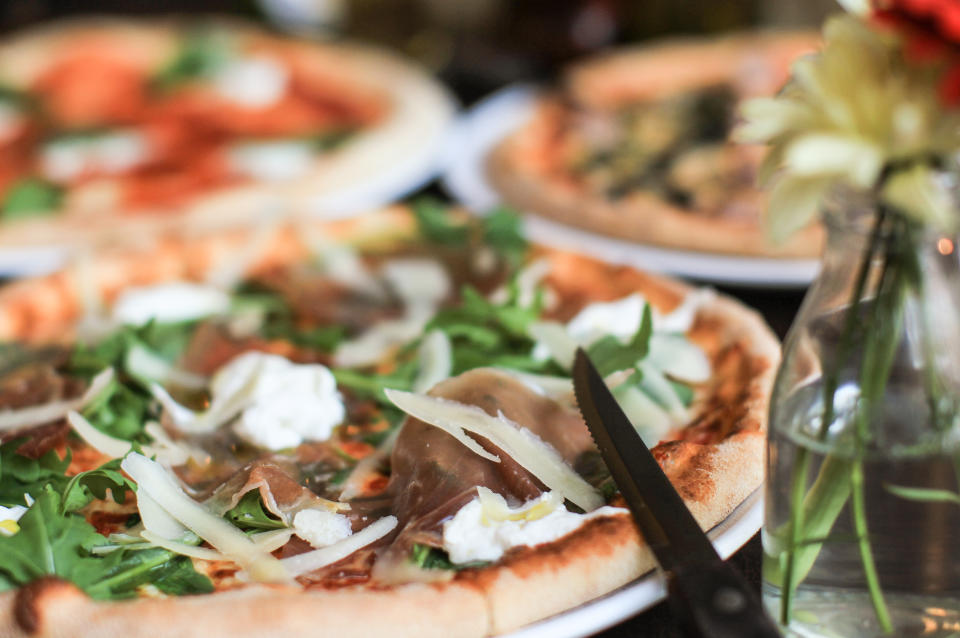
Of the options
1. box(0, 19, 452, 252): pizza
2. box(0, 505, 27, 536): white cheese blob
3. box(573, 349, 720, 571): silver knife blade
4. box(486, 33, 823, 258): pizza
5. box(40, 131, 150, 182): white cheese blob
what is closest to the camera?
box(573, 349, 720, 571): silver knife blade

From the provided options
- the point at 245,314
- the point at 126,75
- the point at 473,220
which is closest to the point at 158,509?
the point at 245,314

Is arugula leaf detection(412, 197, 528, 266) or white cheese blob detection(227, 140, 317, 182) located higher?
arugula leaf detection(412, 197, 528, 266)

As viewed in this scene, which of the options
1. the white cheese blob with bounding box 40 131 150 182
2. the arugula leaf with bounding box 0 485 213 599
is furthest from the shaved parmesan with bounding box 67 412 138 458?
the white cheese blob with bounding box 40 131 150 182

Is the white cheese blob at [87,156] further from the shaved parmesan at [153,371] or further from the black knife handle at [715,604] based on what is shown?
the black knife handle at [715,604]

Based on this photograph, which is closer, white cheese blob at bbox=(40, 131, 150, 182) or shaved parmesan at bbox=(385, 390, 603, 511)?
shaved parmesan at bbox=(385, 390, 603, 511)

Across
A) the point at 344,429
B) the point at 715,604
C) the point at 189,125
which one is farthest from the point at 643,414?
the point at 189,125

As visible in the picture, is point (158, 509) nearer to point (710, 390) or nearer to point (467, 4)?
point (710, 390)

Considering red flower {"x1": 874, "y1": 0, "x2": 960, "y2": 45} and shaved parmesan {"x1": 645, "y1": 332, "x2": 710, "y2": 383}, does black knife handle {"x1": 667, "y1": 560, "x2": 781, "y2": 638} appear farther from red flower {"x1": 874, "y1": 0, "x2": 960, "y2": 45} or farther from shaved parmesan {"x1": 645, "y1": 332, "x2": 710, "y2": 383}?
shaved parmesan {"x1": 645, "y1": 332, "x2": 710, "y2": 383}

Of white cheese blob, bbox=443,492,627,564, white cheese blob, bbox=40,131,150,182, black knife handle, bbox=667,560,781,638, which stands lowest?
white cheese blob, bbox=40,131,150,182
